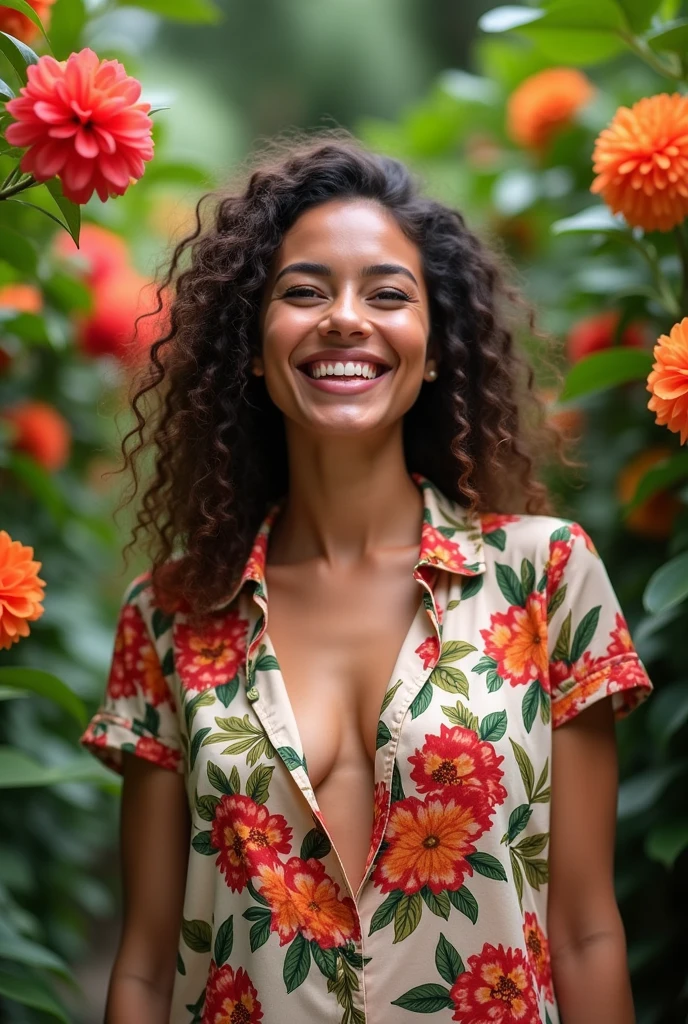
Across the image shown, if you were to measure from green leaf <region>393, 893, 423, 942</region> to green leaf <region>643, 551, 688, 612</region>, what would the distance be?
396mm

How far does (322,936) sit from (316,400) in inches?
22.5

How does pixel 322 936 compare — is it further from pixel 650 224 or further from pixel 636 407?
pixel 636 407

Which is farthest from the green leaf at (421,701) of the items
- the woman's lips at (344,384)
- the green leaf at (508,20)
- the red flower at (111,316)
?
the red flower at (111,316)

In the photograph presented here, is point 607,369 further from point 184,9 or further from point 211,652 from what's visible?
point 184,9

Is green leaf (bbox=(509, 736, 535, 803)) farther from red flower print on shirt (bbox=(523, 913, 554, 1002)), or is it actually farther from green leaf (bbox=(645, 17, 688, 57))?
green leaf (bbox=(645, 17, 688, 57))

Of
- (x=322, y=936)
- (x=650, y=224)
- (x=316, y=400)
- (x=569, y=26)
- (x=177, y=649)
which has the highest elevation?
(x=569, y=26)

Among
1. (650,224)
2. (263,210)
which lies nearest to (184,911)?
(263,210)

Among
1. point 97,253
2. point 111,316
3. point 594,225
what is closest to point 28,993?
point 594,225

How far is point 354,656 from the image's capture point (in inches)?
50.6

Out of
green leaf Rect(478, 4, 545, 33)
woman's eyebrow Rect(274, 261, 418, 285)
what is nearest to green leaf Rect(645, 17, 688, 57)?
green leaf Rect(478, 4, 545, 33)

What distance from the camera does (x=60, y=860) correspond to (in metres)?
2.18

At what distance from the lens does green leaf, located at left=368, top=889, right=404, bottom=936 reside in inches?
46.3

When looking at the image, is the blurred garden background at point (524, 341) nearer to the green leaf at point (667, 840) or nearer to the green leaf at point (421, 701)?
the green leaf at point (667, 840)

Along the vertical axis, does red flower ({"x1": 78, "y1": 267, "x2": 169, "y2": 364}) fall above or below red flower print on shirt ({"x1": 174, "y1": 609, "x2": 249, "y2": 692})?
above
